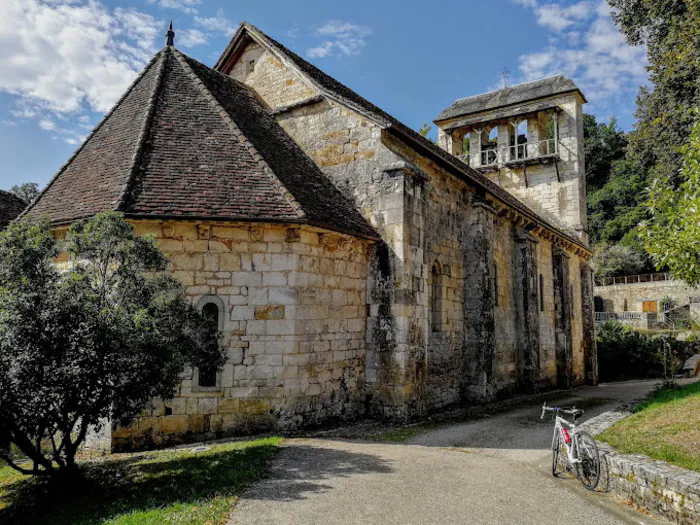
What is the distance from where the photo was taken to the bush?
23.6 metres

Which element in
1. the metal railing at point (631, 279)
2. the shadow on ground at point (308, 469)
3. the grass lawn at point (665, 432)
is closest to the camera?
the shadow on ground at point (308, 469)

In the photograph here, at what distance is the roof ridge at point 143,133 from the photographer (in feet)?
28.4

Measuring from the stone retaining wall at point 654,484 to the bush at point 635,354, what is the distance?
20.2 meters

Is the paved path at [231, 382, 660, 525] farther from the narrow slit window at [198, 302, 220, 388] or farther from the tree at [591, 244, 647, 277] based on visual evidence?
the tree at [591, 244, 647, 277]

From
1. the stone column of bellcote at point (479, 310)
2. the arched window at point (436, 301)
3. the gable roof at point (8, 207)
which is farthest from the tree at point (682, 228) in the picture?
the gable roof at point (8, 207)

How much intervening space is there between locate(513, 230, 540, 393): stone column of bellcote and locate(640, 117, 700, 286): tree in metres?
7.30

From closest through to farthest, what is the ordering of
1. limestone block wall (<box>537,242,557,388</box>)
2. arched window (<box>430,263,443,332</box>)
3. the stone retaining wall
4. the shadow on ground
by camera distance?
the stone retaining wall, the shadow on ground, arched window (<box>430,263,443,332</box>), limestone block wall (<box>537,242,557,388</box>)

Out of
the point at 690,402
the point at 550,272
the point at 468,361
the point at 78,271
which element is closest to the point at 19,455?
the point at 78,271

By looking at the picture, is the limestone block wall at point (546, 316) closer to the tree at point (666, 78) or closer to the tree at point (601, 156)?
the tree at point (666, 78)

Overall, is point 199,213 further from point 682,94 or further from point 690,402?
point 682,94

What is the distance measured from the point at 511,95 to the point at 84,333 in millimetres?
21423

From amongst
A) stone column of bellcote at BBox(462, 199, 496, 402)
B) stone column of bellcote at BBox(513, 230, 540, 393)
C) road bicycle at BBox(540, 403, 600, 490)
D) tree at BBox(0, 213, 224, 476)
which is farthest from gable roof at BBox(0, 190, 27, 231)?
stone column of bellcote at BBox(513, 230, 540, 393)

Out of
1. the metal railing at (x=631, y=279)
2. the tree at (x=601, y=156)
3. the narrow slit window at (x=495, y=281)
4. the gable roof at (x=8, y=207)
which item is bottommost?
the narrow slit window at (x=495, y=281)

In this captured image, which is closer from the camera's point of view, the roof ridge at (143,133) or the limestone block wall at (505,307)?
the roof ridge at (143,133)
